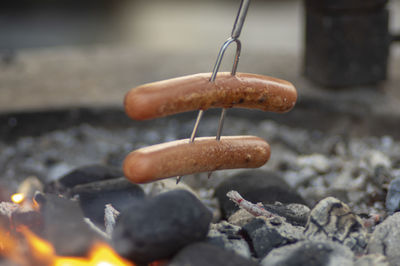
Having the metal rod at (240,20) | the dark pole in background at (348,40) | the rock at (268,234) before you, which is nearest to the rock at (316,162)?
the dark pole in background at (348,40)

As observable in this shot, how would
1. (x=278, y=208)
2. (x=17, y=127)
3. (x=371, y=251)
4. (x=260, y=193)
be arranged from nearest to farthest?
(x=371, y=251) → (x=278, y=208) → (x=260, y=193) → (x=17, y=127)

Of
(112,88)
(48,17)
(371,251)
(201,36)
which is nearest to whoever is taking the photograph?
(371,251)

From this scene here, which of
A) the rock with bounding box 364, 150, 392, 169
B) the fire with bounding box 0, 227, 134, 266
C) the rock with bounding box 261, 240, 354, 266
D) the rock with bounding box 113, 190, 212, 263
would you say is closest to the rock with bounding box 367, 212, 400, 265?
the rock with bounding box 261, 240, 354, 266

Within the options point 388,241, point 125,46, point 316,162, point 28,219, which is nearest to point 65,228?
Result: point 28,219

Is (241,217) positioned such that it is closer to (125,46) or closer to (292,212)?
(292,212)

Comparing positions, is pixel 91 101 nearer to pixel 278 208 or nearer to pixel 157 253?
pixel 278 208

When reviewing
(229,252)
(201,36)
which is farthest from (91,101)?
(201,36)
